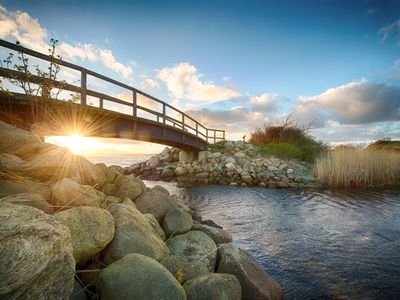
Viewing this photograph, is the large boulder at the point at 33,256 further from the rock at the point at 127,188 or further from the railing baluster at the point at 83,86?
the railing baluster at the point at 83,86

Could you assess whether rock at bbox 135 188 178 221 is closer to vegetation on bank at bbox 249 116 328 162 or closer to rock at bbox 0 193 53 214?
rock at bbox 0 193 53 214

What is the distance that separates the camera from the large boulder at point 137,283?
1.94 meters

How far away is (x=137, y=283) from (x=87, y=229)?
2.58ft

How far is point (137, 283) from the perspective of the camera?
1982mm

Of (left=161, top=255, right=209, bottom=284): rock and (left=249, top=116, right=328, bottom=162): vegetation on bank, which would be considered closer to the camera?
(left=161, top=255, right=209, bottom=284): rock

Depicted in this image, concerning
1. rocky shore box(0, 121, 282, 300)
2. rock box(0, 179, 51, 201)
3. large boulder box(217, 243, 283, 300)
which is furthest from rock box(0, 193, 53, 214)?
large boulder box(217, 243, 283, 300)

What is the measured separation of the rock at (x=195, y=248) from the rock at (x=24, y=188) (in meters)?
1.77

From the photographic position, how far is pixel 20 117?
6.03 meters

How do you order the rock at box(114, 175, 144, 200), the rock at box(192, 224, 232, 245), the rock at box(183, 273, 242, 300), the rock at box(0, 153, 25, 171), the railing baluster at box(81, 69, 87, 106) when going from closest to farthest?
the rock at box(183, 273, 242, 300) → the rock at box(0, 153, 25, 171) → the rock at box(192, 224, 232, 245) → the rock at box(114, 175, 144, 200) → the railing baluster at box(81, 69, 87, 106)

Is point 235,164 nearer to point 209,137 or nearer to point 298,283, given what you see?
point 209,137

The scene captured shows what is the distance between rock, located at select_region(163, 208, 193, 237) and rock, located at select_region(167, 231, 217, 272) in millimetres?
141

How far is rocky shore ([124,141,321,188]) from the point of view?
48.7ft

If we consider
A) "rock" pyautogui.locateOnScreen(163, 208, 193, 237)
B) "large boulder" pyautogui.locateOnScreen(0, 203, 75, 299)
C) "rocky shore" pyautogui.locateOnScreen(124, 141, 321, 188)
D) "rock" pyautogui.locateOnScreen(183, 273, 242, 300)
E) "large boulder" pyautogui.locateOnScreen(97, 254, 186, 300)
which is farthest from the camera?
"rocky shore" pyautogui.locateOnScreen(124, 141, 321, 188)

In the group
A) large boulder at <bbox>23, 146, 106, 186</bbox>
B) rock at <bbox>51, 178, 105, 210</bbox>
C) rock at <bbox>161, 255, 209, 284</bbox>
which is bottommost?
rock at <bbox>161, 255, 209, 284</bbox>
